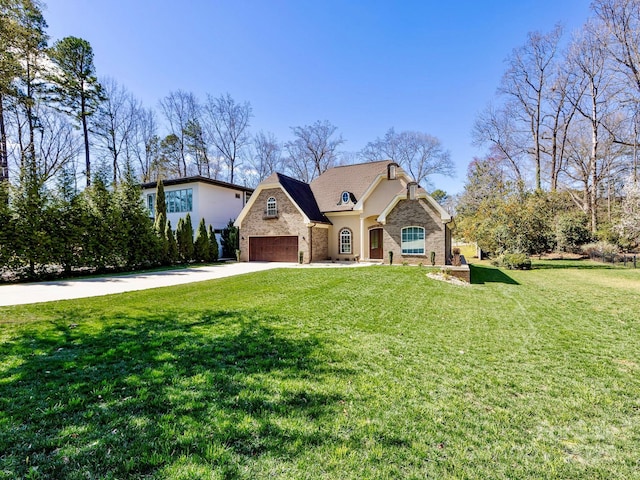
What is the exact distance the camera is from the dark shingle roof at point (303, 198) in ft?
61.2

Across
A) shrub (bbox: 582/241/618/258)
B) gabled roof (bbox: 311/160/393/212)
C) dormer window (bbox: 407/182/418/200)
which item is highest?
gabled roof (bbox: 311/160/393/212)

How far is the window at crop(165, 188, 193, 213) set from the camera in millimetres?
21333

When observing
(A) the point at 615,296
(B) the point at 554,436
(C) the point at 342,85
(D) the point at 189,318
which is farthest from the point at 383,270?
(C) the point at 342,85

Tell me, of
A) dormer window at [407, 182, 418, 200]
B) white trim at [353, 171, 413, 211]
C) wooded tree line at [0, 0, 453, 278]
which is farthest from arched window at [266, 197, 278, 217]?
dormer window at [407, 182, 418, 200]

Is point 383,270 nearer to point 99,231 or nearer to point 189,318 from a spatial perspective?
point 189,318

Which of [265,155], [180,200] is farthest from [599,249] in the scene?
[265,155]

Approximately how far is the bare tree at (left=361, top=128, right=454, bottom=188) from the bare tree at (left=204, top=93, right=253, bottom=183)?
17.5 meters

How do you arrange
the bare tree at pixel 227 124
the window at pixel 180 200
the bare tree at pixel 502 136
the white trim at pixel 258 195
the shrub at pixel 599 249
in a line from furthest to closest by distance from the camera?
the bare tree at pixel 227 124, the bare tree at pixel 502 136, the window at pixel 180 200, the shrub at pixel 599 249, the white trim at pixel 258 195

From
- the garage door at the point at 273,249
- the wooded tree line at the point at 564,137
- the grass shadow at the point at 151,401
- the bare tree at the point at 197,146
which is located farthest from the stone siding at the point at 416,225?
the bare tree at the point at 197,146

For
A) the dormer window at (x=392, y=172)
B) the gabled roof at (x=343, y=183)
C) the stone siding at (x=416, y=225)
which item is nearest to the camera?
the stone siding at (x=416, y=225)

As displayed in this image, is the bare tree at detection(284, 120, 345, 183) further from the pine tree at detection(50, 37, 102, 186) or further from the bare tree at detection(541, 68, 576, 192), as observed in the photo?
the bare tree at detection(541, 68, 576, 192)

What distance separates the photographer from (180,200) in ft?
71.7

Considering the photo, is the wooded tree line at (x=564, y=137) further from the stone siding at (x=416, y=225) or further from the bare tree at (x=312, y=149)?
the bare tree at (x=312, y=149)

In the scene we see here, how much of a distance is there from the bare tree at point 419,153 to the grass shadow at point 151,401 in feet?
117
